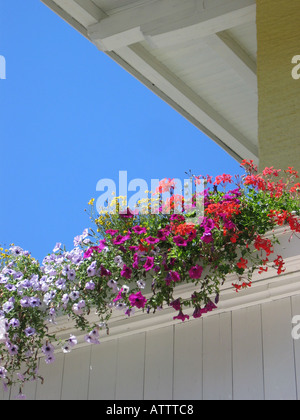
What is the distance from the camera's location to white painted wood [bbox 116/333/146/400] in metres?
3.54

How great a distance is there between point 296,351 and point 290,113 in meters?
1.77

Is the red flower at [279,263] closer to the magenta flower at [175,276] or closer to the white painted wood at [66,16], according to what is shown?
the magenta flower at [175,276]

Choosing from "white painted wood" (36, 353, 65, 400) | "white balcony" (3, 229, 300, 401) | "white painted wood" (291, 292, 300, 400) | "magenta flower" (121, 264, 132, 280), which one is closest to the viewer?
"white painted wood" (291, 292, 300, 400)

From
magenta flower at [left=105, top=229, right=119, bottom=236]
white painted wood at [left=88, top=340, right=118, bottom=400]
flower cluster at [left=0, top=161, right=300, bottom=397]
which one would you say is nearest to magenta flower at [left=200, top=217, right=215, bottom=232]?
flower cluster at [left=0, top=161, right=300, bottom=397]

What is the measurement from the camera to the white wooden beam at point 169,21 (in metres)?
5.59

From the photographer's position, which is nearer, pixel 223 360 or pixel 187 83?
pixel 223 360

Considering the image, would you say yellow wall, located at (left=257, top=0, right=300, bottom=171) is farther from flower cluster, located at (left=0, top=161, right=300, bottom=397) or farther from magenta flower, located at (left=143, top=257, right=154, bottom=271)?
magenta flower, located at (left=143, top=257, right=154, bottom=271)

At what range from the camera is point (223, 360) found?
10.7 ft

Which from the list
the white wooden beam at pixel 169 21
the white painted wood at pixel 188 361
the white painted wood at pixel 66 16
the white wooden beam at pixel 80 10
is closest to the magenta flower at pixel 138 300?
the white painted wood at pixel 188 361

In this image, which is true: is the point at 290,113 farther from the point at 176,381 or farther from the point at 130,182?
the point at 176,381

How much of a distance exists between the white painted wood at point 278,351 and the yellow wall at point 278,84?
116 cm

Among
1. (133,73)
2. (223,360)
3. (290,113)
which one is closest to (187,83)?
(133,73)

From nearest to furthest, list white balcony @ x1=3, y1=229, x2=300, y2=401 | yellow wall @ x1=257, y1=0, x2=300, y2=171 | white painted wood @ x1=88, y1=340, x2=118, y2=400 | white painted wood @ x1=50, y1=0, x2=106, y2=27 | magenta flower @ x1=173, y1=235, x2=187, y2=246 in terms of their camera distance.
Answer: white balcony @ x1=3, y1=229, x2=300, y2=401 < magenta flower @ x1=173, y1=235, x2=187, y2=246 < white painted wood @ x1=88, y1=340, x2=118, y2=400 < yellow wall @ x1=257, y1=0, x2=300, y2=171 < white painted wood @ x1=50, y1=0, x2=106, y2=27

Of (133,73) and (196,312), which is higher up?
(133,73)
